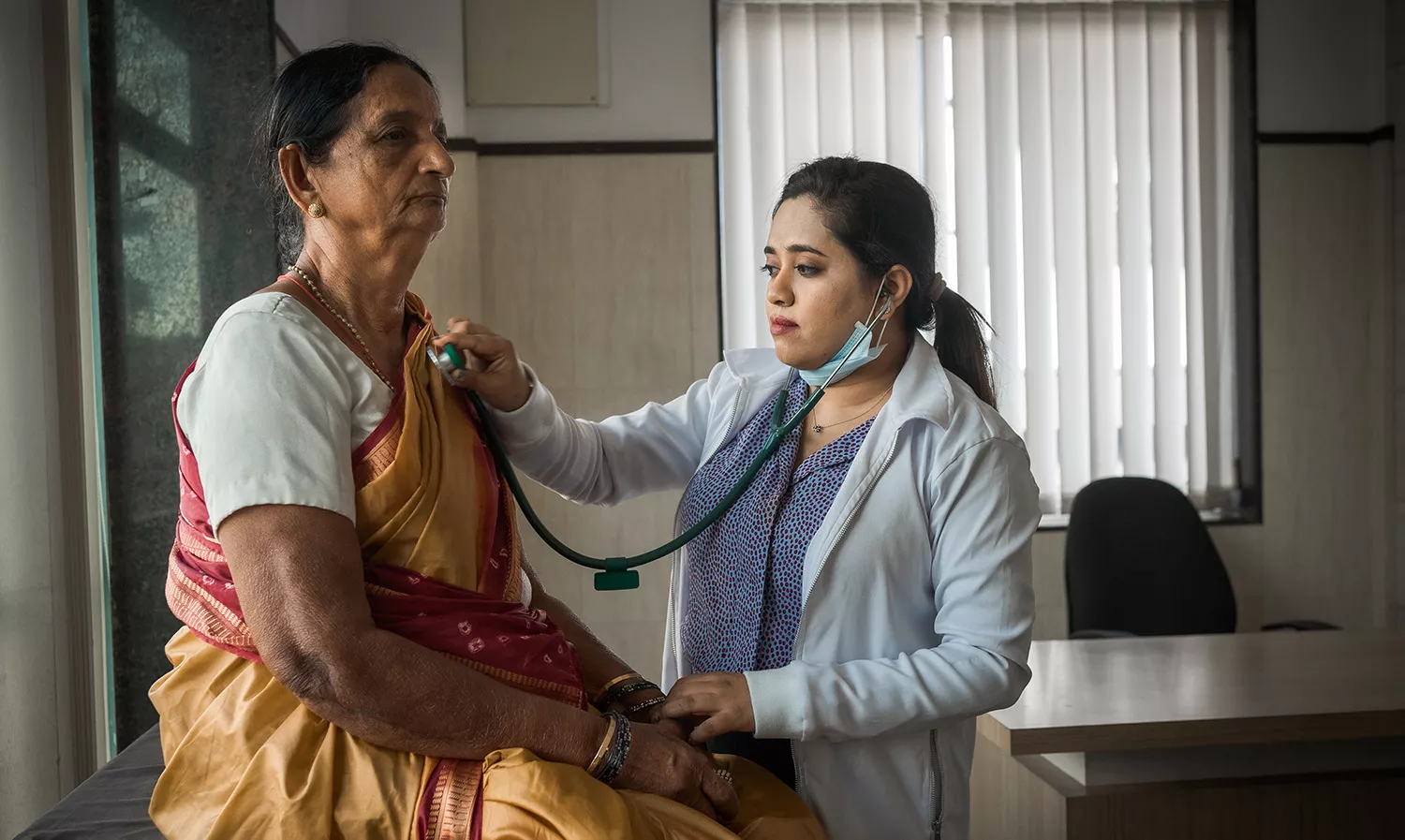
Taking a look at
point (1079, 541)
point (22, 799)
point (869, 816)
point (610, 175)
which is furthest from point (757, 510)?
point (610, 175)

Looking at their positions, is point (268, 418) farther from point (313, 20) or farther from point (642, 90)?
point (642, 90)

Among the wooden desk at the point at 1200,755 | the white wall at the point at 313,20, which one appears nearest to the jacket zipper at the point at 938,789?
the wooden desk at the point at 1200,755

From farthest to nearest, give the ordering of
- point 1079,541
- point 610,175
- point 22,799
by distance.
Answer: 1. point 610,175
2. point 1079,541
3. point 22,799

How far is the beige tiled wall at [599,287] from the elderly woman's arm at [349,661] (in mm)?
2767

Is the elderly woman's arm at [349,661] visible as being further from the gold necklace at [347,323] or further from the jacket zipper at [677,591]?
the jacket zipper at [677,591]

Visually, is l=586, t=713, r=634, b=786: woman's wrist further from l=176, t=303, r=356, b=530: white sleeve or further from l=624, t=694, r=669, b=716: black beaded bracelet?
l=176, t=303, r=356, b=530: white sleeve

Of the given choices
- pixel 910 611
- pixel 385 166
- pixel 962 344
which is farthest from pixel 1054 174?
pixel 385 166

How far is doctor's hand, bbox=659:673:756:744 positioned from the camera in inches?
56.1

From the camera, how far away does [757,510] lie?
168 cm

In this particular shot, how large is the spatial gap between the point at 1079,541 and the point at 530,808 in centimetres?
274

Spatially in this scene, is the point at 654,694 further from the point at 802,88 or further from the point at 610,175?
the point at 802,88

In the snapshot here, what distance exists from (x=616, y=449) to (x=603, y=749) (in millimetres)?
722

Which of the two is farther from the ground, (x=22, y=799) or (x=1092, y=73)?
(x=1092, y=73)

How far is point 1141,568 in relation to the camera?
351 cm
